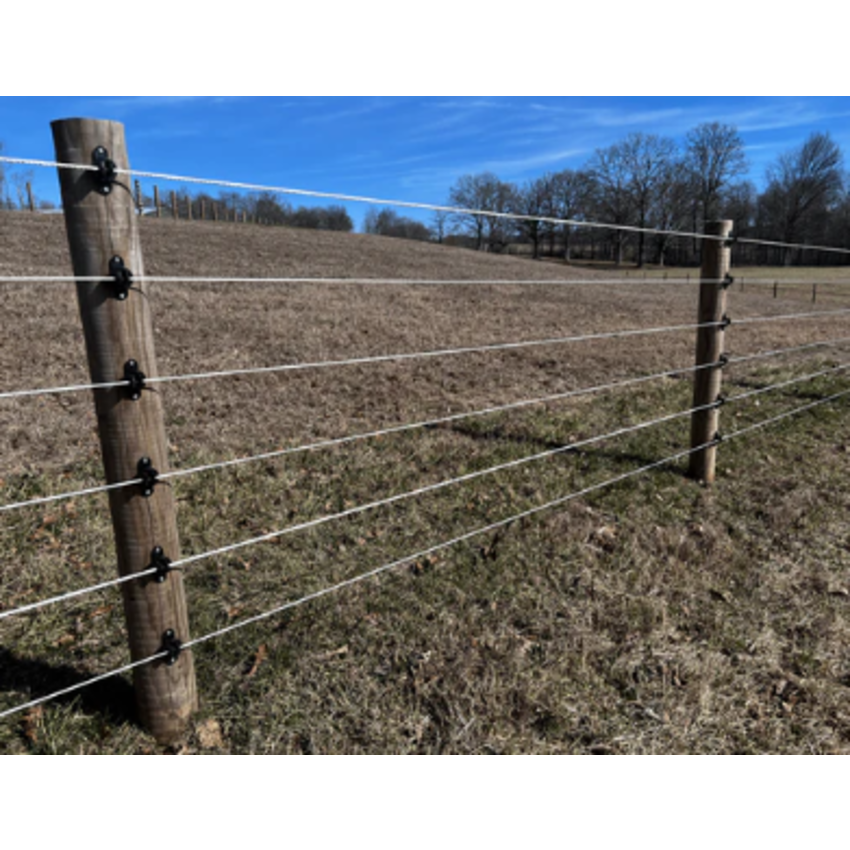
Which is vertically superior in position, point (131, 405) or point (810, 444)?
point (131, 405)

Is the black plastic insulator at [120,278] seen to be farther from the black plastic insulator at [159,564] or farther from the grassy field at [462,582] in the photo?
the grassy field at [462,582]

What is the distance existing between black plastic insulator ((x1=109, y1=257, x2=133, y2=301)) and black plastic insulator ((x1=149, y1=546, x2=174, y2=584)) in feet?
2.59

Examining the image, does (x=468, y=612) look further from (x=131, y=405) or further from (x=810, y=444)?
(x=810, y=444)

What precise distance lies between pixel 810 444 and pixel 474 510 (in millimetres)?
3154

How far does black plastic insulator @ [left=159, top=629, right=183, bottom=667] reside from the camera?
199 centimetres

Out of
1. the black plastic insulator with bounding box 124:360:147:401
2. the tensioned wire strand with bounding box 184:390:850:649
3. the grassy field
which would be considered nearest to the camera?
the black plastic insulator with bounding box 124:360:147:401

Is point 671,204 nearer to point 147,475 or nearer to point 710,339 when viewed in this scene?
point 710,339

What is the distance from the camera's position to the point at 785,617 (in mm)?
2826

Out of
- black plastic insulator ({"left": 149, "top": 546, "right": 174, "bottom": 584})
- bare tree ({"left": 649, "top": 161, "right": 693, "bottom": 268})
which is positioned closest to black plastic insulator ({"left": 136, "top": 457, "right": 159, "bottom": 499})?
black plastic insulator ({"left": 149, "top": 546, "right": 174, "bottom": 584})

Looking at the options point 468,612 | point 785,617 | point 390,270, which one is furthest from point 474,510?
point 390,270

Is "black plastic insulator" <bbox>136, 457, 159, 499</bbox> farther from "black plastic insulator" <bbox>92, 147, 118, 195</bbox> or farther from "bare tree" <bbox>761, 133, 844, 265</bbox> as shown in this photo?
"bare tree" <bbox>761, 133, 844, 265</bbox>

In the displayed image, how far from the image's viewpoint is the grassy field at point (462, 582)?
221cm

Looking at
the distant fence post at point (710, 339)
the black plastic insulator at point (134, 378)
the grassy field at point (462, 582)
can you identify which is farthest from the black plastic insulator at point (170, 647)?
the distant fence post at point (710, 339)
